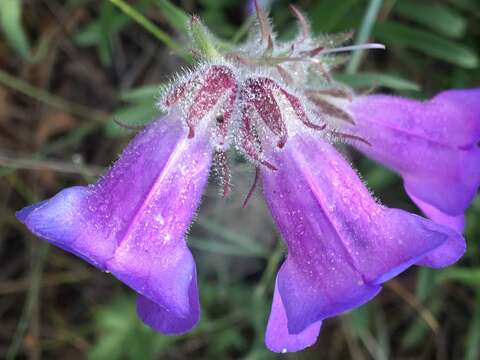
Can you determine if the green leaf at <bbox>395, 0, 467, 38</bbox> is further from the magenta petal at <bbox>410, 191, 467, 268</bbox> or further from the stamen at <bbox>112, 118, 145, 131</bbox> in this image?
the stamen at <bbox>112, 118, 145, 131</bbox>

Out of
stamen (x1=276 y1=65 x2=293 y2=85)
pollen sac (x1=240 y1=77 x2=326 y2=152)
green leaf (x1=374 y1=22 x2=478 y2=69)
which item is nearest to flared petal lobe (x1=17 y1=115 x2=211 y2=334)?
pollen sac (x1=240 y1=77 x2=326 y2=152)

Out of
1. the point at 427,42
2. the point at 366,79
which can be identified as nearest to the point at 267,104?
the point at 366,79

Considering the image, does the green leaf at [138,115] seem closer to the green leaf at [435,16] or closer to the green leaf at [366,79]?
the green leaf at [366,79]

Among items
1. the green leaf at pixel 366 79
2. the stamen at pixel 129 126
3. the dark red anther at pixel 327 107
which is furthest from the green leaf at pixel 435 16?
the stamen at pixel 129 126

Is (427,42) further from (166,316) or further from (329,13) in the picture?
(166,316)

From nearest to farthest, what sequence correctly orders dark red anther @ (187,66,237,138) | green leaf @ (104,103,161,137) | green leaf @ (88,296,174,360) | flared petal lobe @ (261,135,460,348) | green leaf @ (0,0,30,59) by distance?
flared petal lobe @ (261,135,460,348), dark red anther @ (187,66,237,138), green leaf @ (104,103,161,137), green leaf @ (0,0,30,59), green leaf @ (88,296,174,360)

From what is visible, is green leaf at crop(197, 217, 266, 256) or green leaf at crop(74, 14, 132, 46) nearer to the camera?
green leaf at crop(74, 14, 132, 46)
